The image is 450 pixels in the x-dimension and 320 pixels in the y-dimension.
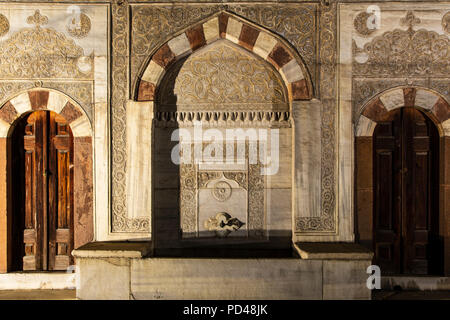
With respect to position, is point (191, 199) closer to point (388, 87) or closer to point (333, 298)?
point (333, 298)

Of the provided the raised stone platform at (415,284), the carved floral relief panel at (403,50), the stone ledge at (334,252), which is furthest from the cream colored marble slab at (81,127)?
the raised stone platform at (415,284)

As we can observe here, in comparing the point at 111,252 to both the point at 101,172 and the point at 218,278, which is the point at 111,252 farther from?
the point at 218,278

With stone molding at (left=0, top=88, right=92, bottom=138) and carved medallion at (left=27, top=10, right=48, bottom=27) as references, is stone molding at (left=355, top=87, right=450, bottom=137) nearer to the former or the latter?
stone molding at (left=0, top=88, right=92, bottom=138)

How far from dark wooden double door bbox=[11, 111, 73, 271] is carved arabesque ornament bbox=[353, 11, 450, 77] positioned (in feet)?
13.5

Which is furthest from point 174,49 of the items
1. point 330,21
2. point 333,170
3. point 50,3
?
point 333,170

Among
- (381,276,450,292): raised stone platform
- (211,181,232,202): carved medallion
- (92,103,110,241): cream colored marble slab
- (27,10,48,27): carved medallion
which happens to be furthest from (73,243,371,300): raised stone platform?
(27,10,48,27): carved medallion

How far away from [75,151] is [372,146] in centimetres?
373

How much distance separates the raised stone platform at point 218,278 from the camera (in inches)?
150

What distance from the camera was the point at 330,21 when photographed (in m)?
4.41

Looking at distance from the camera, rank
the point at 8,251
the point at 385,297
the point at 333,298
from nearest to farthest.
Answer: the point at 333,298 → the point at 385,297 → the point at 8,251

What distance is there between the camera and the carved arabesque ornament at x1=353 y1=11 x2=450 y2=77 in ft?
14.4

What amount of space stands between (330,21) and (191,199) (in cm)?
282

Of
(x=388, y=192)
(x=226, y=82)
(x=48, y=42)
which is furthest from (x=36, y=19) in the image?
(x=388, y=192)

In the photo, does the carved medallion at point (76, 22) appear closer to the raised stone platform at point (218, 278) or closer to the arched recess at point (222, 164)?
the arched recess at point (222, 164)
